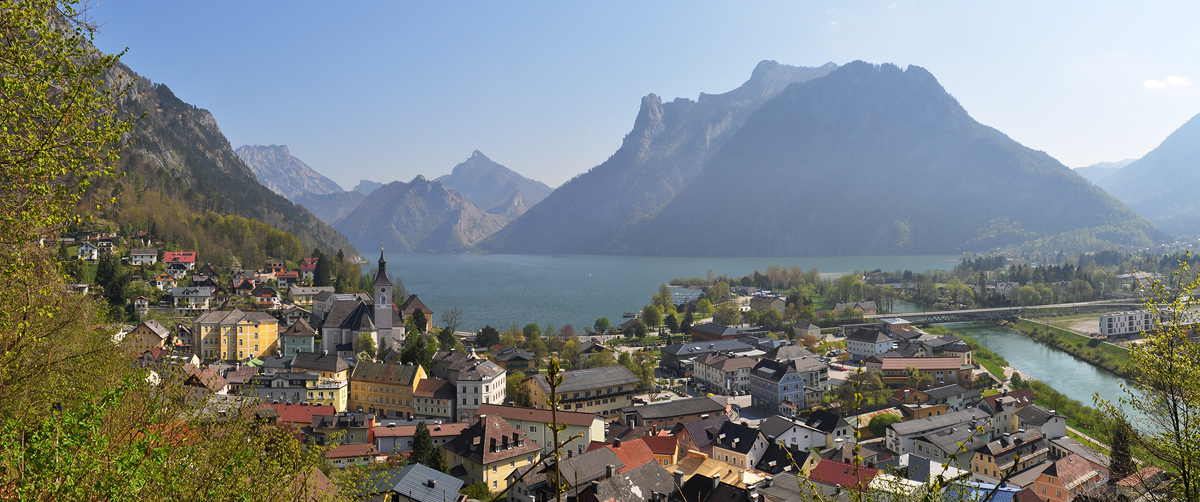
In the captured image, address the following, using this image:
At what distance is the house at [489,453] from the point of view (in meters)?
15.4

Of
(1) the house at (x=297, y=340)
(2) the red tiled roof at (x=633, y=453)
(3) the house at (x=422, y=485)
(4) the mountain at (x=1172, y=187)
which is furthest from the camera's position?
(4) the mountain at (x=1172, y=187)

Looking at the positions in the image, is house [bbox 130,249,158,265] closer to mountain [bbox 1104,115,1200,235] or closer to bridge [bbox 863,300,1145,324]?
bridge [bbox 863,300,1145,324]

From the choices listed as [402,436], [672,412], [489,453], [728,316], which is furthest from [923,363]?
[402,436]

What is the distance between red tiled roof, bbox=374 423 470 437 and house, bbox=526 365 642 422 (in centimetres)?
457

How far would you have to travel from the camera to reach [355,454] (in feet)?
50.7

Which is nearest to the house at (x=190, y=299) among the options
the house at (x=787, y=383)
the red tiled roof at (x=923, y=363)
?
the house at (x=787, y=383)

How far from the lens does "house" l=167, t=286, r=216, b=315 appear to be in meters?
30.9

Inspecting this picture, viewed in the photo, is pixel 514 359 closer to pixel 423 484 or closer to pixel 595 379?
pixel 595 379

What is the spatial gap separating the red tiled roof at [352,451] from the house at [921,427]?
13.8 metres

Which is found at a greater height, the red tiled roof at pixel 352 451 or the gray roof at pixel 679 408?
the red tiled roof at pixel 352 451

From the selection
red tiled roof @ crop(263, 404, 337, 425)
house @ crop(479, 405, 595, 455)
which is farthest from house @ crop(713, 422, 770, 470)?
red tiled roof @ crop(263, 404, 337, 425)

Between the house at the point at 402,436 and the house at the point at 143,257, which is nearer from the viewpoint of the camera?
the house at the point at 402,436

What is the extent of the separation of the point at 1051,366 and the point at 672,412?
2133 cm

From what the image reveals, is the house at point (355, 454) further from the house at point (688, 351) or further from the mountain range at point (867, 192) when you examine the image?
the mountain range at point (867, 192)
